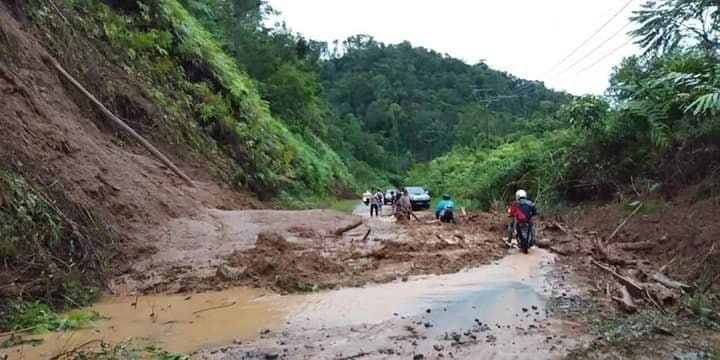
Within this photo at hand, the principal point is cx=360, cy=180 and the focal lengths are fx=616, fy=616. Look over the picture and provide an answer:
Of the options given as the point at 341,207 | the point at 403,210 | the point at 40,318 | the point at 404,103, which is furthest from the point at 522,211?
the point at 404,103

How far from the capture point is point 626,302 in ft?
23.9

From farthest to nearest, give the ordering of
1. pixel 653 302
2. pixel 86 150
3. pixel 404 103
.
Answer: pixel 404 103 < pixel 86 150 < pixel 653 302

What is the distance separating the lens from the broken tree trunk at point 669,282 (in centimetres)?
777

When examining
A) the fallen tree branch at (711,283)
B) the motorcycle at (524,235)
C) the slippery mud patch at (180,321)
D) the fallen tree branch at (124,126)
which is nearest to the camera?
the slippery mud patch at (180,321)

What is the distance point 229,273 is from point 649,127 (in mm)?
10425

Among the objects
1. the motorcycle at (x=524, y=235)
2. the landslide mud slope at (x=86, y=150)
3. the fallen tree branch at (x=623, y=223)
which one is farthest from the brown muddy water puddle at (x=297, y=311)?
the fallen tree branch at (x=623, y=223)

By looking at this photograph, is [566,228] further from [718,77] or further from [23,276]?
[23,276]

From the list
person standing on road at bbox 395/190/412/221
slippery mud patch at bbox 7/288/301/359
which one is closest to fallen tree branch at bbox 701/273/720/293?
slippery mud patch at bbox 7/288/301/359

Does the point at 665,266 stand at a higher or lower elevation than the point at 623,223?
lower

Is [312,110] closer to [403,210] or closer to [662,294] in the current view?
[403,210]

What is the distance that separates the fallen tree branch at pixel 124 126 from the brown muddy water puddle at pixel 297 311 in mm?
6773

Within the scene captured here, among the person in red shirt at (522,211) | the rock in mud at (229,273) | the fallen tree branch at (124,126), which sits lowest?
the rock in mud at (229,273)

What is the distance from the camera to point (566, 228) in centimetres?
1533

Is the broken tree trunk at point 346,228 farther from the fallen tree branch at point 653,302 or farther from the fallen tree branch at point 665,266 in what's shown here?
the fallen tree branch at point 653,302
